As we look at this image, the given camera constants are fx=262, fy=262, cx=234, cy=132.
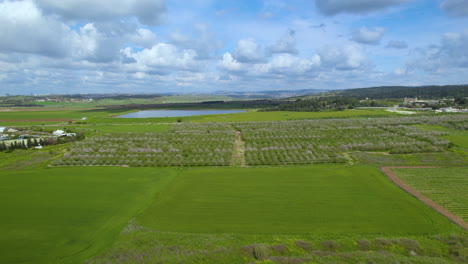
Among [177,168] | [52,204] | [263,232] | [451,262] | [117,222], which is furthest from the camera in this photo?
[177,168]

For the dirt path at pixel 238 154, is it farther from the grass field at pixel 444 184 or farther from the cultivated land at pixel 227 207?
the grass field at pixel 444 184

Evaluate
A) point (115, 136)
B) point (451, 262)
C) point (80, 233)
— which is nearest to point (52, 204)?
point (80, 233)

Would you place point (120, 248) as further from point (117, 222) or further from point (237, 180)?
point (237, 180)

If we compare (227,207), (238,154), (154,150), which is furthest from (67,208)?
(238,154)

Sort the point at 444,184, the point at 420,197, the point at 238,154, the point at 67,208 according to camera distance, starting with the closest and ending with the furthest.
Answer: the point at 67,208, the point at 420,197, the point at 444,184, the point at 238,154

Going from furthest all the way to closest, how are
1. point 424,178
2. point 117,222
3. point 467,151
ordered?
point 467,151
point 424,178
point 117,222

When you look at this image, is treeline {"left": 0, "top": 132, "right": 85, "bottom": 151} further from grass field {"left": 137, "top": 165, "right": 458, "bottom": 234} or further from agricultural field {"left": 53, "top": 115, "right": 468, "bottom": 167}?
grass field {"left": 137, "top": 165, "right": 458, "bottom": 234}

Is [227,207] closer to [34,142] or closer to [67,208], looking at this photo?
[67,208]
